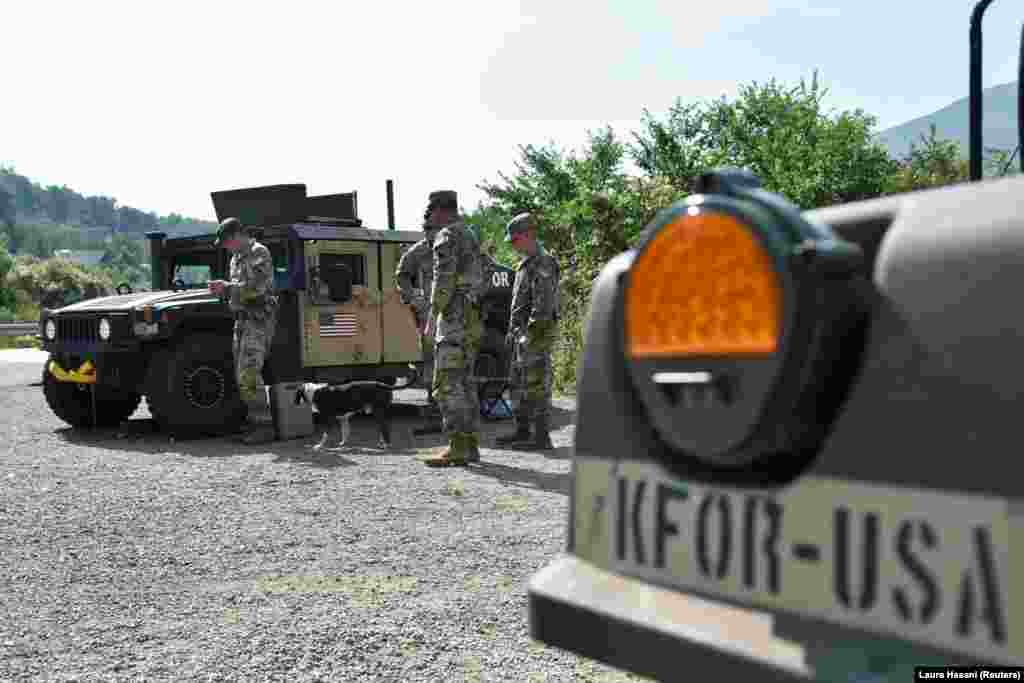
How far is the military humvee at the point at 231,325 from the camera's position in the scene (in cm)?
820

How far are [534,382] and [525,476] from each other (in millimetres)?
1277

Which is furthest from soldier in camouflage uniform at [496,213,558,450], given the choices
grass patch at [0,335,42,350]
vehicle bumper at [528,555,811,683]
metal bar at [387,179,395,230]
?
grass patch at [0,335,42,350]

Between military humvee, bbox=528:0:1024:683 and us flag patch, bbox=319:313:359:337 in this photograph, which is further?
us flag patch, bbox=319:313:359:337

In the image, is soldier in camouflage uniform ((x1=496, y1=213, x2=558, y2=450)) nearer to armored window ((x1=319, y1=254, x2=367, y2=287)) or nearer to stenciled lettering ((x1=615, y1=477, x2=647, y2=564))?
armored window ((x1=319, y1=254, x2=367, y2=287))

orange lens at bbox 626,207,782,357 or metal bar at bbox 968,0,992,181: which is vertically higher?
metal bar at bbox 968,0,992,181

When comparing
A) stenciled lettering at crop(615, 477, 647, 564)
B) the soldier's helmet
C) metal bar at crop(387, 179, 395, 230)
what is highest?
metal bar at crop(387, 179, 395, 230)

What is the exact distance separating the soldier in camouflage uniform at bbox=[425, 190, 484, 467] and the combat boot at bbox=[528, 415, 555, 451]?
947 millimetres

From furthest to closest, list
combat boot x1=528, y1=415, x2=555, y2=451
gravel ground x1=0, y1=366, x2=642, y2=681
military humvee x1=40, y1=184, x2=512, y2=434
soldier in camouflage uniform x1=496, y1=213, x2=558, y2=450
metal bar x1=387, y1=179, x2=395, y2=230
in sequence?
metal bar x1=387, y1=179, x2=395, y2=230 → military humvee x1=40, y1=184, x2=512, y2=434 → combat boot x1=528, y1=415, x2=555, y2=451 → soldier in camouflage uniform x1=496, y1=213, x2=558, y2=450 → gravel ground x1=0, y1=366, x2=642, y2=681

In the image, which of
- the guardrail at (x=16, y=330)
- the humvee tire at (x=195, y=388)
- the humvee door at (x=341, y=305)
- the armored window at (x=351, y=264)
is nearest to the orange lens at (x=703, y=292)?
the humvee tire at (x=195, y=388)

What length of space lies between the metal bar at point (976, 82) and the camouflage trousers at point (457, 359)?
4.95 metres

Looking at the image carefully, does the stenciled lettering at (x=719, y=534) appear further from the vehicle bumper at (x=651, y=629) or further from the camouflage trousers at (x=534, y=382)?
the camouflage trousers at (x=534, y=382)

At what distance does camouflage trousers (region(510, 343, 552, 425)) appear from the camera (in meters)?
7.48

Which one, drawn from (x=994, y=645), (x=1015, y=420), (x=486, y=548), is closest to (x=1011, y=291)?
(x=1015, y=420)

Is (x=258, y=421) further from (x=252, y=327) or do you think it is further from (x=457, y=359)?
(x=457, y=359)
